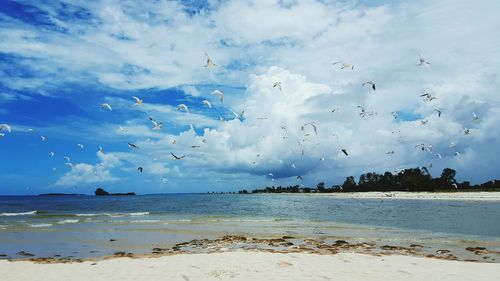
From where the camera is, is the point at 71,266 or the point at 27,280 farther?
the point at 71,266

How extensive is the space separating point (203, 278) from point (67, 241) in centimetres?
1605

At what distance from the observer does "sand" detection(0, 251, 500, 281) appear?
13.4m

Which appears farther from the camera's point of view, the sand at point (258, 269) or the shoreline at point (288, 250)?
the shoreline at point (288, 250)

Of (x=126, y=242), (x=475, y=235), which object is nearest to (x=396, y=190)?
(x=475, y=235)

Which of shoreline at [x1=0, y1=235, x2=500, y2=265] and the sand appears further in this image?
shoreline at [x1=0, y1=235, x2=500, y2=265]

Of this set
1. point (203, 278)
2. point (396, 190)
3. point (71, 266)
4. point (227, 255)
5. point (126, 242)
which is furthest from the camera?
point (396, 190)

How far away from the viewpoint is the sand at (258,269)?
13.4 metres

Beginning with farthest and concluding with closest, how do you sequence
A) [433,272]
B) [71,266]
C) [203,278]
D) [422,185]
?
[422,185], [71,266], [433,272], [203,278]

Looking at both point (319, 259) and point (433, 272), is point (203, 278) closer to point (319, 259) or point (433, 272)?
point (319, 259)

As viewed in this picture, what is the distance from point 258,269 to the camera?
14328mm

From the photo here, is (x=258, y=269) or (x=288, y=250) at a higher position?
(x=258, y=269)

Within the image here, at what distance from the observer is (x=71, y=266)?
15695 millimetres

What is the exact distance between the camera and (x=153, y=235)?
93.2 ft

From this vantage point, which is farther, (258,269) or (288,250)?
(288,250)
